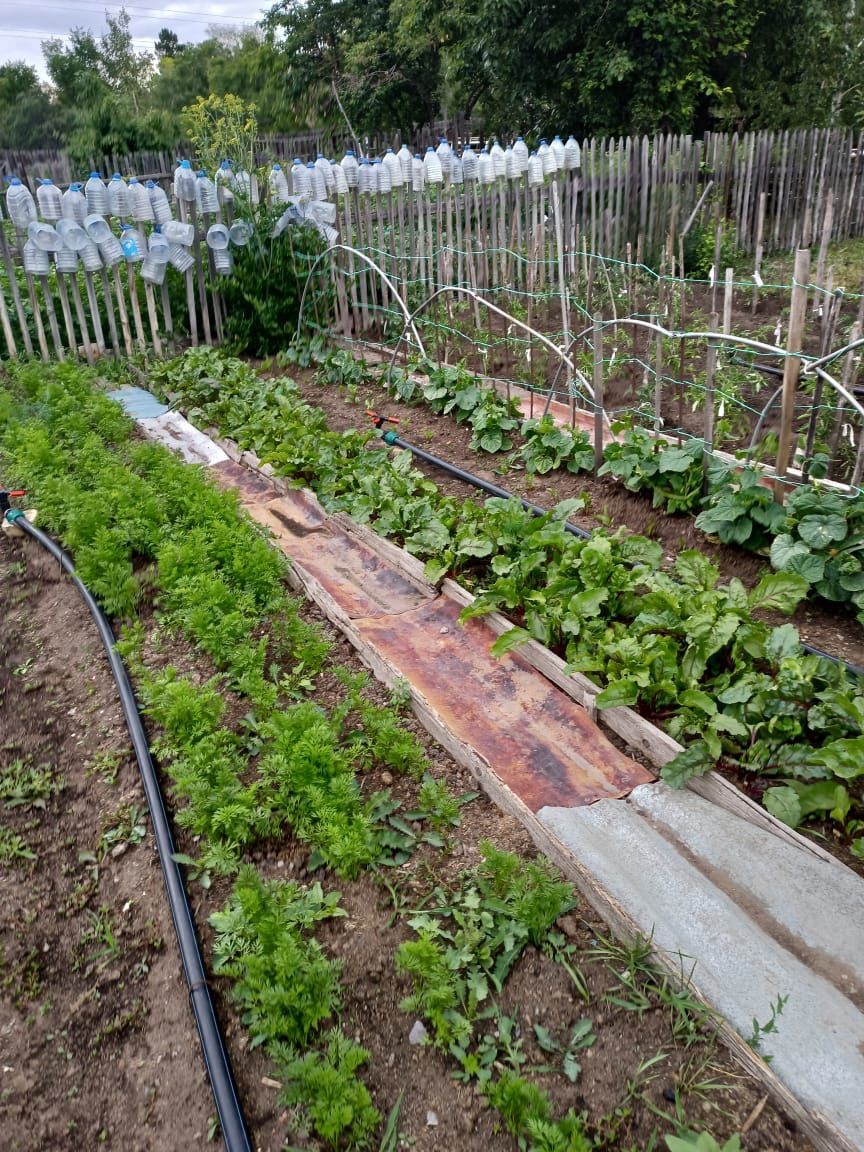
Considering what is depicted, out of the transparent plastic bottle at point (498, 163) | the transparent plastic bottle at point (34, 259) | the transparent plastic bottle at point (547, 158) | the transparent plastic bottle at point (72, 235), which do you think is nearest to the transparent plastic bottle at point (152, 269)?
the transparent plastic bottle at point (72, 235)

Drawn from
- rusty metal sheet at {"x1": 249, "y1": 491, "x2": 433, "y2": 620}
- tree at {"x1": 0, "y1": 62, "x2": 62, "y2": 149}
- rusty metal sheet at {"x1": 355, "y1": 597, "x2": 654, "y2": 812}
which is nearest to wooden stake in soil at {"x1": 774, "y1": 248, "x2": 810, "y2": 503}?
rusty metal sheet at {"x1": 355, "y1": 597, "x2": 654, "y2": 812}

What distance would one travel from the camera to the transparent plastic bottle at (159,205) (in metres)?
8.63

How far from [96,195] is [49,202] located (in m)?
0.44

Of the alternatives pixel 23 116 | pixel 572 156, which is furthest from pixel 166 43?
pixel 572 156

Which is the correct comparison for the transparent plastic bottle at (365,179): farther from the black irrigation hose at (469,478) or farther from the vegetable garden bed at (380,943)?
the vegetable garden bed at (380,943)

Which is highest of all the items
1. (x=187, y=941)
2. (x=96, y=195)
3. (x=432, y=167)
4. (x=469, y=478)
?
(x=432, y=167)

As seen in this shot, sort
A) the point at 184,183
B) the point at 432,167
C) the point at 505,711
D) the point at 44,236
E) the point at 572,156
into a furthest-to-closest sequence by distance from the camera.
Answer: the point at 572,156 → the point at 432,167 → the point at 184,183 → the point at 44,236 → the point at 505,711

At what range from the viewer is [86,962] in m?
2.66

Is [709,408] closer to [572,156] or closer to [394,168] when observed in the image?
[394,168]

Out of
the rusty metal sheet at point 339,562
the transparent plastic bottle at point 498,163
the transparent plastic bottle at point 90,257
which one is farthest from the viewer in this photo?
the transparent plastic bottle at point 498,163

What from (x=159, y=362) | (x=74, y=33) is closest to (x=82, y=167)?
(x=159, y=362)

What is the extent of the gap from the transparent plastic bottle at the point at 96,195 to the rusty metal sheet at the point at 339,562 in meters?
4.66

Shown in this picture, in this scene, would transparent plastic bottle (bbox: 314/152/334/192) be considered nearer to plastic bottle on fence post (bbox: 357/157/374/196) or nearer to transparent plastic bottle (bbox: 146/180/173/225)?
plastic bottle on fence post (bbox: 357/157/374/196)

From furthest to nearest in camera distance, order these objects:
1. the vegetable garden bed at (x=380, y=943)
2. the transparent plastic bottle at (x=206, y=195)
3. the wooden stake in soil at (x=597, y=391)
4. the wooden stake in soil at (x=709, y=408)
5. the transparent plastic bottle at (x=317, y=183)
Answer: the transparent plastic bottle at (x=317, y=183) → the transparent plastic bottle at (x=206, y=195) → the wooden stake in soil at (x=597, y=391) → the wooden stake in soil at (x=709, y=408) → the vegetable garden bed at (x=380, y=943)
